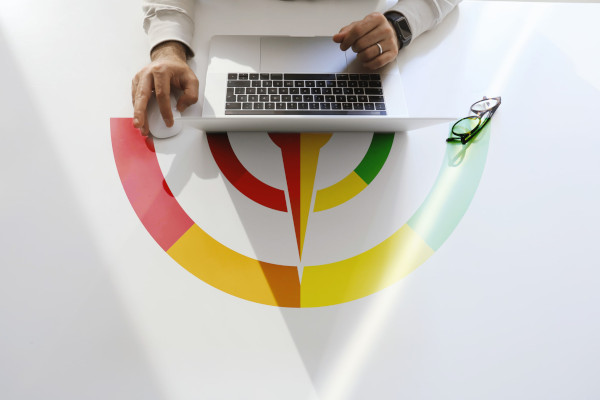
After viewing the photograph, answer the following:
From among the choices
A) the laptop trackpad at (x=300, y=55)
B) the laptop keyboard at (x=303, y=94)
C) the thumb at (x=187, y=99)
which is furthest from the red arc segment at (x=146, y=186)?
the laptop trackpad at (x=300, y=55)

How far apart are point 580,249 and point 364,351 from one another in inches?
21.9

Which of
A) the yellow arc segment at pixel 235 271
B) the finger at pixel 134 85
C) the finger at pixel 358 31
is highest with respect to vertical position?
the finger at pixel 134 85

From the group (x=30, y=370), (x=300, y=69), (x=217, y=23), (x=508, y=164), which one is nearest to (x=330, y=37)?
(x=300, y=69)

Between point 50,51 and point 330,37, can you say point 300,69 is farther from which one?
point 50,51

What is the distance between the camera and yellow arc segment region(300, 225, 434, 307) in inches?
28.4

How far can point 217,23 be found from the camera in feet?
3.21

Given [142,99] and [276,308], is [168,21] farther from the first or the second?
[276,308]

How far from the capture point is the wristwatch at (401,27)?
0.91 m

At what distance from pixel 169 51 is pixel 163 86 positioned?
138mm

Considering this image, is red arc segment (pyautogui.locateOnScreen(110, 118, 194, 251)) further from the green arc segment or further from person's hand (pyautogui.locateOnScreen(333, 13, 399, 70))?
person's hand (pyautogui.locateOnScreen(333, 13, 399, 70))

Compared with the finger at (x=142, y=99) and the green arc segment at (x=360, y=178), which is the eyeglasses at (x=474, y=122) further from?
the finger at (x=142, y=99)

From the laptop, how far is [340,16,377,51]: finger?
0.14ft

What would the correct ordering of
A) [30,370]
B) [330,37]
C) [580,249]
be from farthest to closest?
[330,37] → [580,249] → [30,370]

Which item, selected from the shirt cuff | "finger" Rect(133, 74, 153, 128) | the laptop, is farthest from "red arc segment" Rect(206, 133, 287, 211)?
the shirt cuff
